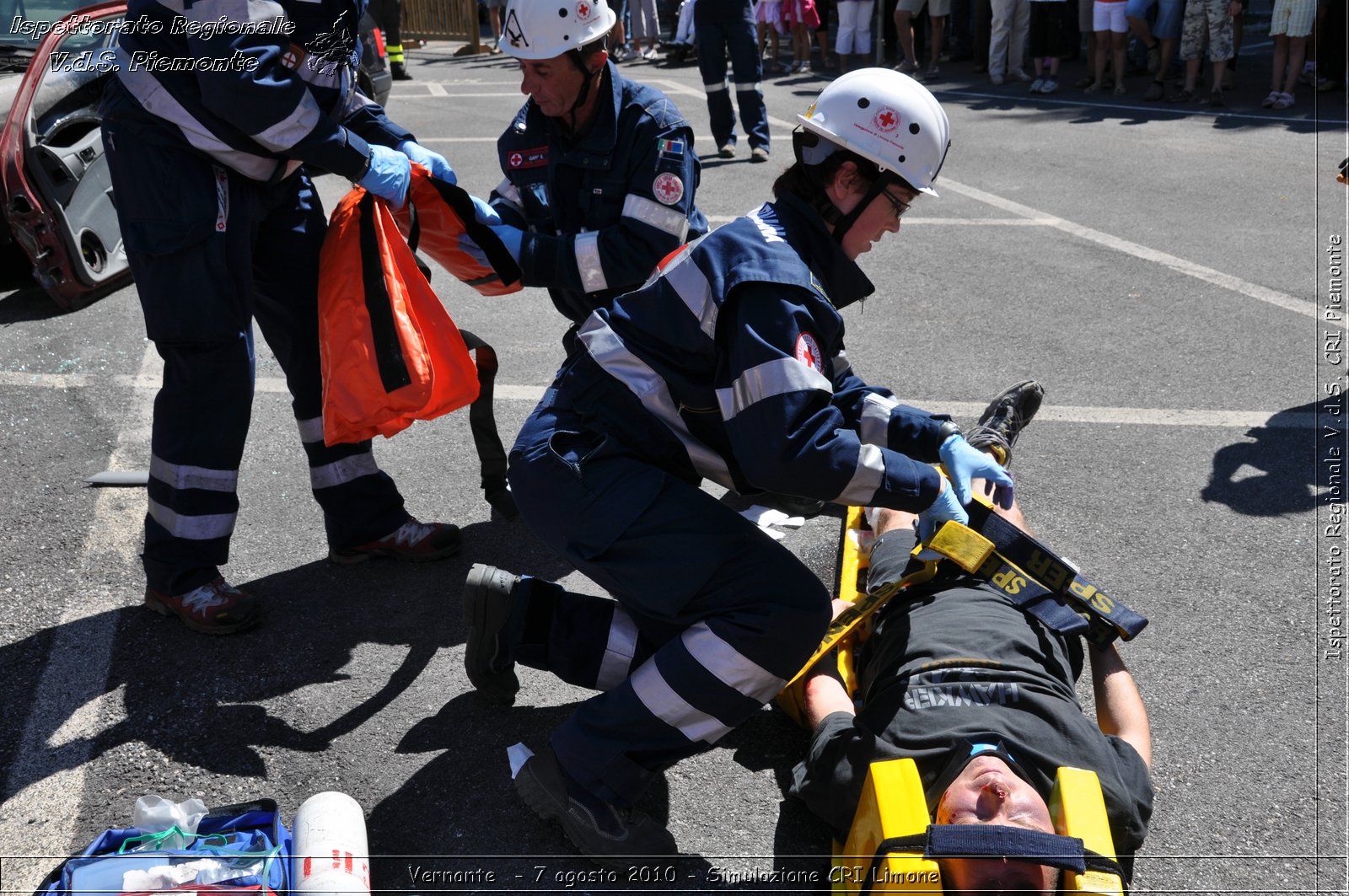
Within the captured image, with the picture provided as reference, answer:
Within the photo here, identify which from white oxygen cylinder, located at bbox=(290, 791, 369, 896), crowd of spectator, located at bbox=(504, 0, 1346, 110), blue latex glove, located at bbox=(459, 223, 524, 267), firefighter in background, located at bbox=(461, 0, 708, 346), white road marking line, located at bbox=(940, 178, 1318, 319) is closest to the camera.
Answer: white oxygen cylinder, located at bbox=(290, 791, 369, 896)

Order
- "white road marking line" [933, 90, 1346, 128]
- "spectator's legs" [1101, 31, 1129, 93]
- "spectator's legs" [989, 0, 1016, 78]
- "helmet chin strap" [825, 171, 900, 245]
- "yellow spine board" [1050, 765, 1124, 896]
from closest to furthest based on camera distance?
"yellow spine board" [1050, 765, 1124, 896], "helmet chin strap" [825, 171, 900, 245], "white road marking line" [933, 90, 1346, 128], "spectator's legs" [1101, 31, 1129, 93], "spectator's legs" [989, 0, 1016, 78]

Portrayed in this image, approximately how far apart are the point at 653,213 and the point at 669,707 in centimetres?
161

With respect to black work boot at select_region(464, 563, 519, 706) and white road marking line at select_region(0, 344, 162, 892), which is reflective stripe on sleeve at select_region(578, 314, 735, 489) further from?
white road marking line at select_region(0, 344, 162, 892)

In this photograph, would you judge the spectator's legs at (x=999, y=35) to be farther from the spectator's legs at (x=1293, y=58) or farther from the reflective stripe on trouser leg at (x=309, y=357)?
the reflective stripe on trouser leg at (x=309, y=357)

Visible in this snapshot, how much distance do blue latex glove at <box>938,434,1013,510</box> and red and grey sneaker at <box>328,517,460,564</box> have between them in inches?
69.0

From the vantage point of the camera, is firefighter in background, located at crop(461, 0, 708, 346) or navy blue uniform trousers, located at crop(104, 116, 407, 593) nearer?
navy blue uniform trousers, located at crop(104, 116, 407, 593)

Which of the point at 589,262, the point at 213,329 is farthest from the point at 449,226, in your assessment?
the point at 213,329

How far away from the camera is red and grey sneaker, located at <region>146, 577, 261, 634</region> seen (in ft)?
11.2

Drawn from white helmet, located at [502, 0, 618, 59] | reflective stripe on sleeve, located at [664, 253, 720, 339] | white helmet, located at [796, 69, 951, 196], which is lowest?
reflective stripe on sleeve, located at [664, 253, 720, 339]

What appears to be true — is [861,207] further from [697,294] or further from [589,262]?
[589,262]

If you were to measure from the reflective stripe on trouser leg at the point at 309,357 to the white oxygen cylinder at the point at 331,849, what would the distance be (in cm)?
135

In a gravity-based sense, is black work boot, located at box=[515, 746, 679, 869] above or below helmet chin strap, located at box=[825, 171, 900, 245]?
below

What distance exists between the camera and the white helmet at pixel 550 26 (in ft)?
11.2

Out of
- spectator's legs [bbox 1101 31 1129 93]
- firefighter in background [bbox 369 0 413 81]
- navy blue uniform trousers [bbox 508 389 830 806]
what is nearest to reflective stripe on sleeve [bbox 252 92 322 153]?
navy blue uniform trousers [bbox 508 389 830 806]
